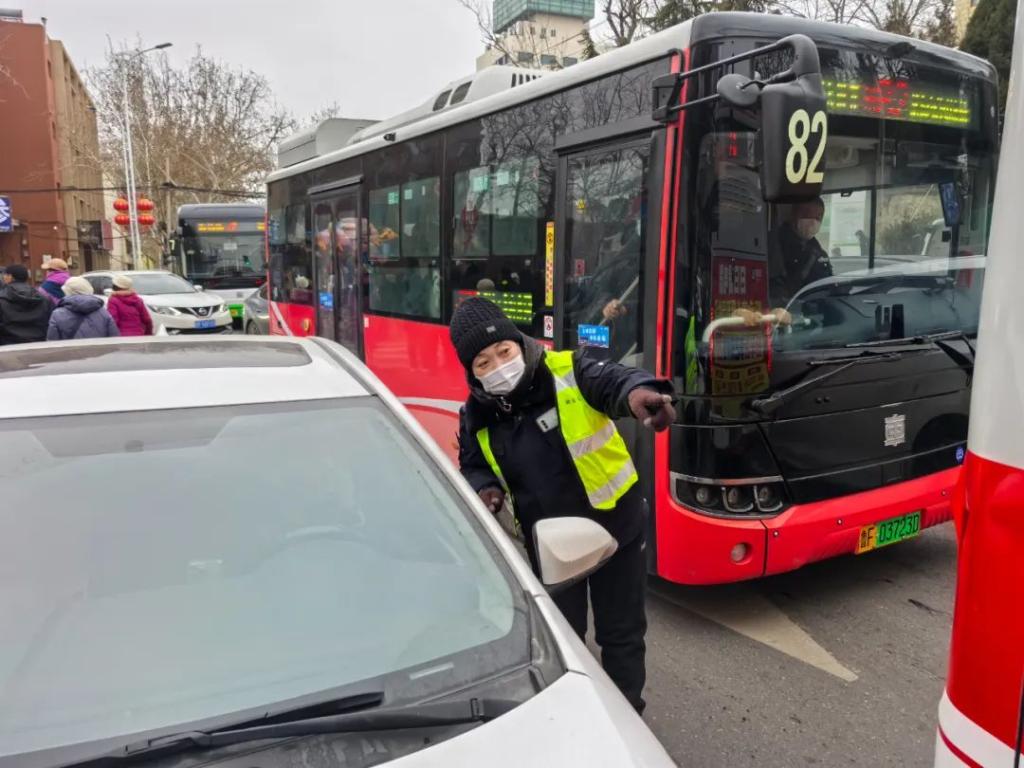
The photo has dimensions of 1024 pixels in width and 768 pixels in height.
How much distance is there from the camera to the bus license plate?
418 centimetres

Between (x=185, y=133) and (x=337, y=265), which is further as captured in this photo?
(x=185, y=133)

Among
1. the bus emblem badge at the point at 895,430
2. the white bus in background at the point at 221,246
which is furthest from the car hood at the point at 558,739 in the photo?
the white bus in background at the point at 221,246

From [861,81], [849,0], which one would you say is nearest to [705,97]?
[861,81]

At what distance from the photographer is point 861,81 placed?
13.4 feet

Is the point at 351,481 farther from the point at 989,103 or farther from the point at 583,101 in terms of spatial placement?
the point at 989,103

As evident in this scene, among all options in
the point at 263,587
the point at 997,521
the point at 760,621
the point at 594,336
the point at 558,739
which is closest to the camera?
the point at 558,739

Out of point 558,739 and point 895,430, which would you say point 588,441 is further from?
point 895,430

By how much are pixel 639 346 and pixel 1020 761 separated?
2735 millimetres

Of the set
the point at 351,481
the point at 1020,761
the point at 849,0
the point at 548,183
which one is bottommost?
the point at 1020,761

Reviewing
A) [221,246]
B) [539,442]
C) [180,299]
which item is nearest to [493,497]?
[539,442]

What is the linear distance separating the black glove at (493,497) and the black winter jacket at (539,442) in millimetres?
27

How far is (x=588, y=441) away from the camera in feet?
9.33

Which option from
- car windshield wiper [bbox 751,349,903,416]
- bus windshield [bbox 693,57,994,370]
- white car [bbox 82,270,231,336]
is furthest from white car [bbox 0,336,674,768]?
white car [bbox 82,270,231,336]

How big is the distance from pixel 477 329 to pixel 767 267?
1.75 meters
